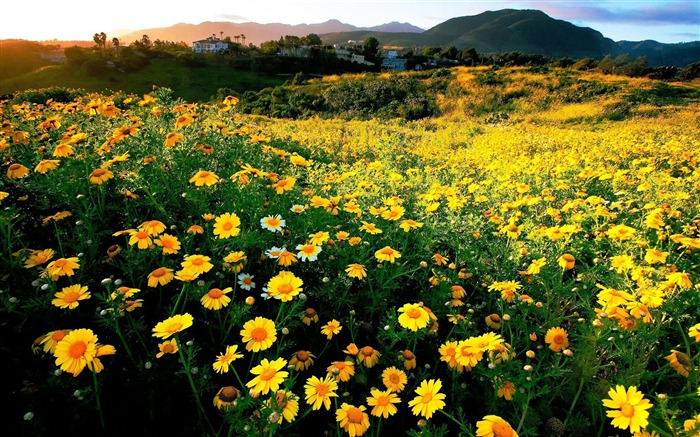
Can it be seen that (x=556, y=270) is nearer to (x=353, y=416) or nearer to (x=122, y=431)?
(x=353, y=416)

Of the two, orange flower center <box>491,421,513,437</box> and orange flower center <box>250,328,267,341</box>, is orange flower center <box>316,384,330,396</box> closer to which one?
orange flower center <box>250,328,267,341</box>

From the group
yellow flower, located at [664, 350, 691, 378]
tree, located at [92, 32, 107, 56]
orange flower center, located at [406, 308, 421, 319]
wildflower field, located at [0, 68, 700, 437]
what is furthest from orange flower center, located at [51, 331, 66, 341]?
tree, located at [92, 32, 107, 56]

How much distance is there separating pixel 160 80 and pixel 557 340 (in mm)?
57246

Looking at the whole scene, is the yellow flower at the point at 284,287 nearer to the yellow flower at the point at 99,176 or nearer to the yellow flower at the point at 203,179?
the yellow flower at the point at 203,179

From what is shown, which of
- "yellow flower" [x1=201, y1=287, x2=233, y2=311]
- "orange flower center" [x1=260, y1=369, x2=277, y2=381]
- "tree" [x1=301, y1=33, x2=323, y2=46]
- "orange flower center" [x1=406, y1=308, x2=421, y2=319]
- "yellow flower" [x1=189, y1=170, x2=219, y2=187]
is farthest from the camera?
"tree" [x1=301, y1=33, x2=323, y2=46]

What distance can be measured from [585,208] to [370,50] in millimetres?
83091

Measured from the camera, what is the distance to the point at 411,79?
3162cm

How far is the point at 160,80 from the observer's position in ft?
161

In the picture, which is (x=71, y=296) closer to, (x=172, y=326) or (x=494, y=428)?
(x=172, y=326)

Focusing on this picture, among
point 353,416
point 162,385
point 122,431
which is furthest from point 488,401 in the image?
point 122,431

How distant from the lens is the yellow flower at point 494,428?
55.9 inches

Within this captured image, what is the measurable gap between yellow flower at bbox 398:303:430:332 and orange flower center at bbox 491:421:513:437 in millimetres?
566

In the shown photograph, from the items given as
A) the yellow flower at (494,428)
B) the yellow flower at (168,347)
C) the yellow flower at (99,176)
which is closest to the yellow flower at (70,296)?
the yellow flower at (168,347)

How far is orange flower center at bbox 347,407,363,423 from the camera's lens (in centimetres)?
156
